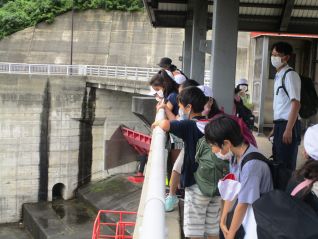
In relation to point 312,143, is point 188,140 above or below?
below

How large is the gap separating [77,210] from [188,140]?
18724mm

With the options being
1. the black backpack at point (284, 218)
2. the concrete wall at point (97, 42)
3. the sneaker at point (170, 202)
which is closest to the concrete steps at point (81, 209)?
the concrete wall at point (97, 42)

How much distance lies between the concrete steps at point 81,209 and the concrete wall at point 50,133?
753 mm

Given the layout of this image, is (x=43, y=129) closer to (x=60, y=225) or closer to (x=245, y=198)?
(x=60, y=225)

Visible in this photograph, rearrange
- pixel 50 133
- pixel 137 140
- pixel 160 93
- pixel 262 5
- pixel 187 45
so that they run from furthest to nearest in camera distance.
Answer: pixel 50 133
pixel 137 140
pixel 187 45
pixel 262 5
pixel 160 93

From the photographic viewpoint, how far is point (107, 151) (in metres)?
23.3

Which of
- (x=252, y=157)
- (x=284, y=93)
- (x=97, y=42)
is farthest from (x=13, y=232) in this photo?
(x=252, y=157)

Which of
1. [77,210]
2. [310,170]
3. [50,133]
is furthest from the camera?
[50,133]

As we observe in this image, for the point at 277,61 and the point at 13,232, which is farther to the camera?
the point at 13,232

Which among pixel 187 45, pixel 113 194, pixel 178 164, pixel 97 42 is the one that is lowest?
pixel 113 194

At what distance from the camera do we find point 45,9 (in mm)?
33188

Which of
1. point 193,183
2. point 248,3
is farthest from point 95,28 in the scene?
point 193,183

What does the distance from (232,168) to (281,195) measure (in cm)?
102

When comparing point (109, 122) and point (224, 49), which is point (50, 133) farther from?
point (224, 49)
